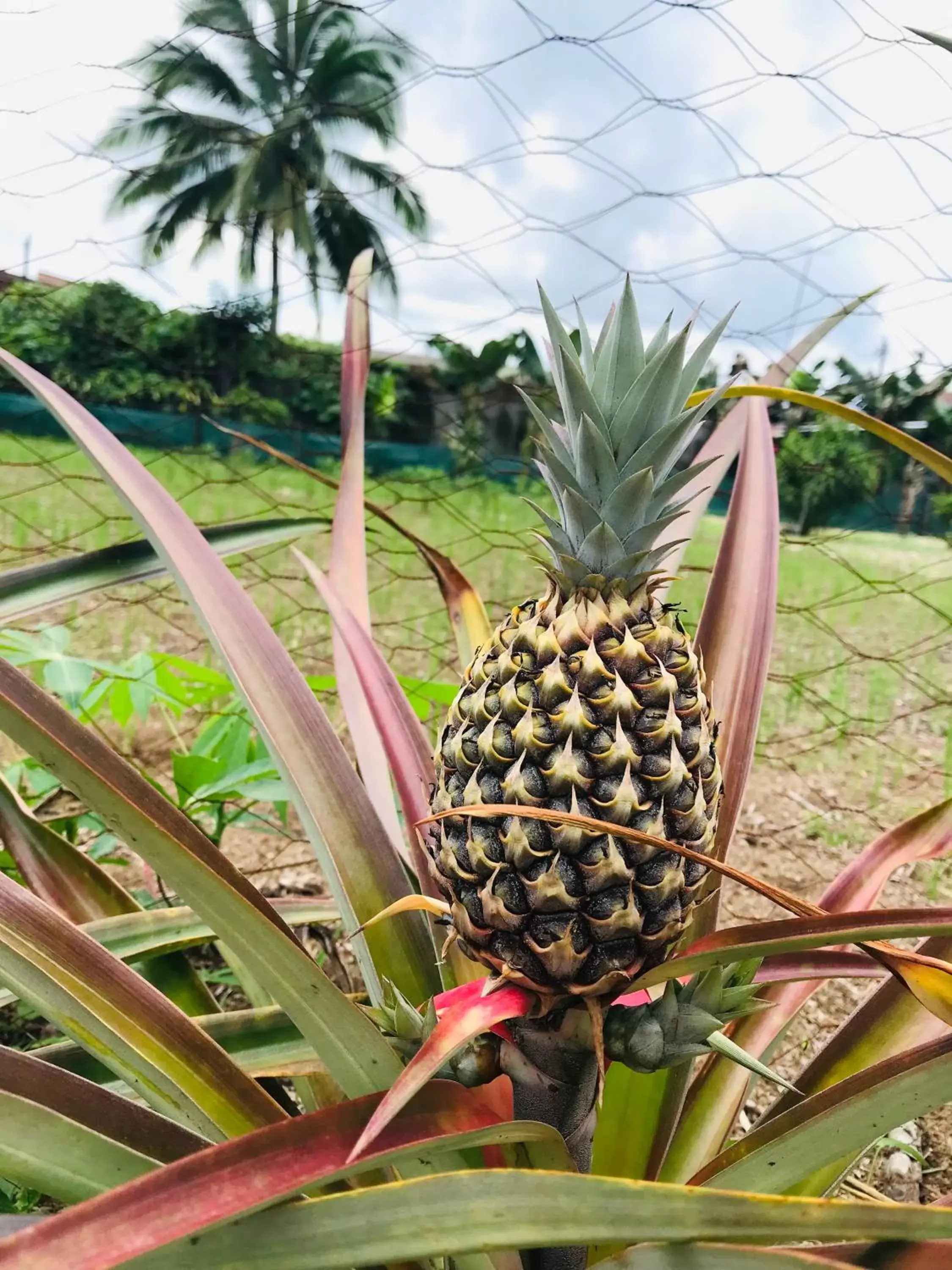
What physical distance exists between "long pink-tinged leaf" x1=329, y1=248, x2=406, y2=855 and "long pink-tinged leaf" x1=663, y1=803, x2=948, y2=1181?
1.02 ft

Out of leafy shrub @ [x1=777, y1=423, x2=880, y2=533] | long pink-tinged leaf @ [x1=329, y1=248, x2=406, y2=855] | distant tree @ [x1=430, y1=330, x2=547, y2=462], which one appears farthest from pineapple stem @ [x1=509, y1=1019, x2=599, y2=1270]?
leafy shrub @ [x1=777, y1=423, x2=880, y2=533]

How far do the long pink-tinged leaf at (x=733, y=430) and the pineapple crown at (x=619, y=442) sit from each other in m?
0.34

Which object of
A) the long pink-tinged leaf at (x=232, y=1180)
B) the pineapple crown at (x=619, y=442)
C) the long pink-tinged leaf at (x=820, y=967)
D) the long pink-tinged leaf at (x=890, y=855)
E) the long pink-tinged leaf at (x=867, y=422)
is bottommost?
the long pink-tinged leaf at (x=232, y=1180)

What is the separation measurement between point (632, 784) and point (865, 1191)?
63 cm

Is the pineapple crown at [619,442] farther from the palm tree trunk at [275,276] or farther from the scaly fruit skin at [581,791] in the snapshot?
the palm tree trunk at [275,276]

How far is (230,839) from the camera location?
56.1 inches

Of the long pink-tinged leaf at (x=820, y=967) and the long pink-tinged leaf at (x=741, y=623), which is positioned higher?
the long pink-tinged leaf at (x=741, y=623)

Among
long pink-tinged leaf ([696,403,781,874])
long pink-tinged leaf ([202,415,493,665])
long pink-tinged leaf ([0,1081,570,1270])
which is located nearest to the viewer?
long pink-tinged leaf ([0,1081,570,1270])

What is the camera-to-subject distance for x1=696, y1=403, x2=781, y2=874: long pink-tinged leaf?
0.64 meters

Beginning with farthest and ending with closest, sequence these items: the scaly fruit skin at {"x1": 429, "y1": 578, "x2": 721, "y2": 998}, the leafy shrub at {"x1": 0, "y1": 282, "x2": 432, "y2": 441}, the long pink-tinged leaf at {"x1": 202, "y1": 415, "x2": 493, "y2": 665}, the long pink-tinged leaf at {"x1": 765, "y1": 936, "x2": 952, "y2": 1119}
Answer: the leafy shrub at {"x1": 0, "y1": 282, "x2": 432, "y2": 441} → the long pink-tinged leaf at {"x1": 202, "y1": 415, "x2": 493, "y2": 665} → the long pink-tinged leaf at {"x1": 765, "y1": 936, "x2": 952, "y2": 1119} → the scaly fruit skin at {"x1": 429, "y1": 578, "x2": 721, "y2": 998}

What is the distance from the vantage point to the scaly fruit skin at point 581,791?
1.42 feet

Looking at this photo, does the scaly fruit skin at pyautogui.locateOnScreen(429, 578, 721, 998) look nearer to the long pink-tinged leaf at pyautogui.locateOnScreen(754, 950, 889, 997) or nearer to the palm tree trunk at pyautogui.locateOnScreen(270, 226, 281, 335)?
the long pink-tinged leaf at pyautogui.locateOnScreen(754, 950, 889, 997)

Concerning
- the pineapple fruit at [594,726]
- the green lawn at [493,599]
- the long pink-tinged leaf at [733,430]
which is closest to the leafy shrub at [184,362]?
the green lawn at [493,599]

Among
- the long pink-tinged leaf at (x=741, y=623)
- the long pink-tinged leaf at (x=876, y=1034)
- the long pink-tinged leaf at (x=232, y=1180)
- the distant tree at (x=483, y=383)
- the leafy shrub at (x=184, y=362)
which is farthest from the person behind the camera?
the distant tree at (x=483, y=383)
